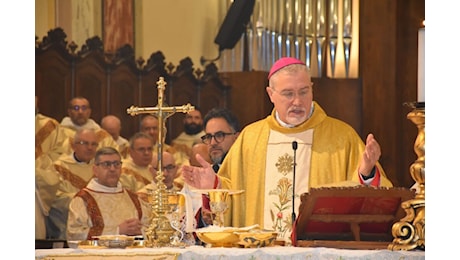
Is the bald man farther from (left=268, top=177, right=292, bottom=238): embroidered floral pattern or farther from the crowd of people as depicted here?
(left=268, top=177, right=292, bottom=238): embroidered floral pattern

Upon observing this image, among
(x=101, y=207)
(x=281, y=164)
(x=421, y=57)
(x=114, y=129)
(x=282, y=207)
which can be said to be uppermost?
(x=421, y=57)

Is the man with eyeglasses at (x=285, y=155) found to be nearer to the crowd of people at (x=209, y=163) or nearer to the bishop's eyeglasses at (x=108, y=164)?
the crowd of people at (x=209, y=163)

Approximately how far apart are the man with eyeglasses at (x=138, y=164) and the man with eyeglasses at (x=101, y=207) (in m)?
1.19

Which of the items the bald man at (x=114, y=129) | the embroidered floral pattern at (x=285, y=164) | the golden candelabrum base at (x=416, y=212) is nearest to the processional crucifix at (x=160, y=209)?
the golden candelabrum base at (x=416, y=212)

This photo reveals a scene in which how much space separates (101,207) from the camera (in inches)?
320

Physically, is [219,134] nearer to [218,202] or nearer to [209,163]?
[209,163]

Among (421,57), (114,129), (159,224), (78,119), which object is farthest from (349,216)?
(114,129)

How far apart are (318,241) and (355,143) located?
2048 millimetres

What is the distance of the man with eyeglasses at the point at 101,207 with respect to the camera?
26.2ft

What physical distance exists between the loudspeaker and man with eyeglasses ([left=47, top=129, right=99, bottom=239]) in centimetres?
243

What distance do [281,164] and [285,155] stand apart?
2.3 inches

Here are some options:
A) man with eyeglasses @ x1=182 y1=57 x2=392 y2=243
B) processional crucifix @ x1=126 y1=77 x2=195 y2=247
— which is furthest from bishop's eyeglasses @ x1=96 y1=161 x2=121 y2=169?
processional crucifix @ x1=126 y1=77 x2=195 y2=247

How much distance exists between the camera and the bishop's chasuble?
6.01 meters
